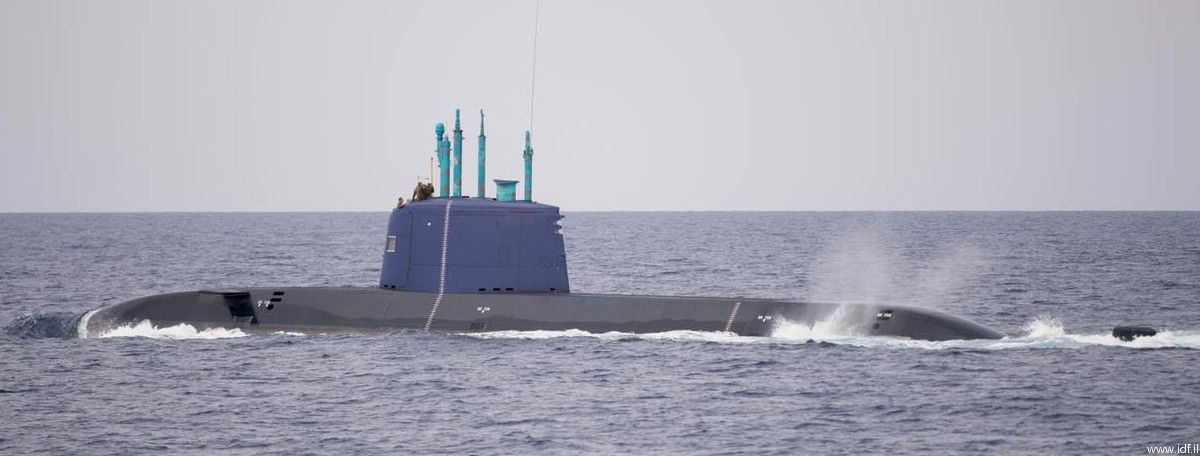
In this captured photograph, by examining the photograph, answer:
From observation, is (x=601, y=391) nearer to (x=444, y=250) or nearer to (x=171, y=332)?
(x=444, y=250)

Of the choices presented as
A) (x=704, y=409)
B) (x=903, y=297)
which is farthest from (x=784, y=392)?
(x=903, y=297)

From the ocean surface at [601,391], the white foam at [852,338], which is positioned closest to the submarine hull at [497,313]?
the white foam at [852,338]

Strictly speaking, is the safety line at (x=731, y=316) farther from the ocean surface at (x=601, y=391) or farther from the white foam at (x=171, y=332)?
the white foam at (x=171, y=332)

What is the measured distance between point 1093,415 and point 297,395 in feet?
48.6

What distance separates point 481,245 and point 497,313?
5.71ft

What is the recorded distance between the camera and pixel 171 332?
128ft

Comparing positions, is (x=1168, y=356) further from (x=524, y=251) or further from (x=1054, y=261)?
(x=1054, y=261)

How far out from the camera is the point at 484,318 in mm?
36438

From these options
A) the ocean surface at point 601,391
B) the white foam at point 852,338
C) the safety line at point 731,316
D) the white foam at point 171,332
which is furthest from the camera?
the white foam at point 171,332

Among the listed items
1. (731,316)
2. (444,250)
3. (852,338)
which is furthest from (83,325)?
(852,338)

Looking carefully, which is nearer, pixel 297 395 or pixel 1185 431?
pixel 1185 431

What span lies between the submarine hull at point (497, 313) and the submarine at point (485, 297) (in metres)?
0.03

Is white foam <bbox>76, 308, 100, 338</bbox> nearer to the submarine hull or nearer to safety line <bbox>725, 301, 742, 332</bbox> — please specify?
the submarine hull

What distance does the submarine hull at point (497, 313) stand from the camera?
34.8 metres
